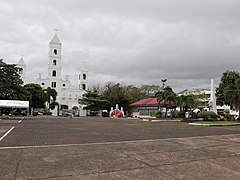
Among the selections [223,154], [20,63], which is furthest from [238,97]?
[20,63]

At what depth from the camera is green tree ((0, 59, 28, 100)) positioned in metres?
41.8

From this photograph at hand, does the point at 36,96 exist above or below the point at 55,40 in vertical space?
below

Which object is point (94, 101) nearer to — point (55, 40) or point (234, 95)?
point (55, 40)

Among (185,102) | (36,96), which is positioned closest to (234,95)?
(185,102)

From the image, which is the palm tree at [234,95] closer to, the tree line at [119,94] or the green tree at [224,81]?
the tree line at [119,94]

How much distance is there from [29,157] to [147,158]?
339cm

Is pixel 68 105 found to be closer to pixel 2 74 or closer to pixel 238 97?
pixel 2 74

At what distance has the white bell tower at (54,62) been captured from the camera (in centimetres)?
7306

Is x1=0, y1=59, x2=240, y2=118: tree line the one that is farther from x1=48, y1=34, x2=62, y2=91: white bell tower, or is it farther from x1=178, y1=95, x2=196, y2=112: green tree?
x1=48, y1=34, x2=62, y2=91: white bell tower

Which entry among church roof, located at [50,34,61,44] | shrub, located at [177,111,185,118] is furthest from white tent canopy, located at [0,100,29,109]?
church roof, located at [50,34,61,44]

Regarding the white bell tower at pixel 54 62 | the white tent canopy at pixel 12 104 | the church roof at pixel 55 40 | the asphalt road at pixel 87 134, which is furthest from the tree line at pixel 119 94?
the asphalt road at pixel 87 134

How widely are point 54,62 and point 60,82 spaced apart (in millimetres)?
7156

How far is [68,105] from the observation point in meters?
83.5

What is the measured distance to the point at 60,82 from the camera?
78.1 meters
